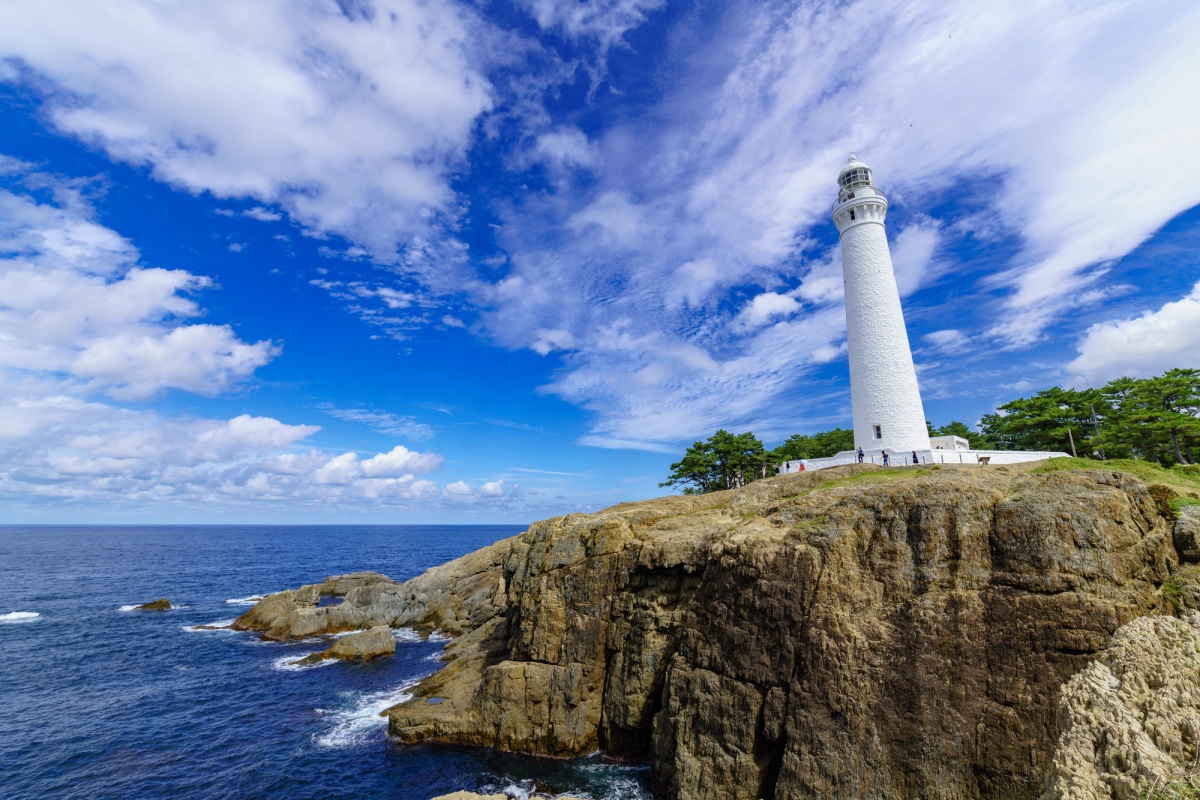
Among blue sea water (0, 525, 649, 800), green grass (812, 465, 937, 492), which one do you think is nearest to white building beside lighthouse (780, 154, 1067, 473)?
green grass (812, 465, 937, 492)

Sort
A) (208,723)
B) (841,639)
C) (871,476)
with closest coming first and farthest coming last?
(841,639), (871,476), (208,723)

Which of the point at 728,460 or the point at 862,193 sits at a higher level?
the point at 862,193

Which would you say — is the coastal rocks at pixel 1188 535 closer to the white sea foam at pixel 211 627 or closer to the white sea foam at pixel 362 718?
the white sea foam at pixel 362 718

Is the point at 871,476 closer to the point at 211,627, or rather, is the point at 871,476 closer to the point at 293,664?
the point at 293,664

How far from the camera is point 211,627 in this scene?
49.4m

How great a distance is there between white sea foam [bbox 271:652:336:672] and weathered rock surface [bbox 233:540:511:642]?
6624 mm

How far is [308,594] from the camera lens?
5541 centimetres

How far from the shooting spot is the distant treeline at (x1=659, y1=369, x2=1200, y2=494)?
39.3m

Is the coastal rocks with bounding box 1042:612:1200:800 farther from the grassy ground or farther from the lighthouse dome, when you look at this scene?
the lighthouse dome

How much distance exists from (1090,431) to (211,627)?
82.8 metres

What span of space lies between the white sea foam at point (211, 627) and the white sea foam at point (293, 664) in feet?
44.3

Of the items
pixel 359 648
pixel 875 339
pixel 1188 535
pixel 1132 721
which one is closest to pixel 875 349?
pixel 875 339

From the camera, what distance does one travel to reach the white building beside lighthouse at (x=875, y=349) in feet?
117

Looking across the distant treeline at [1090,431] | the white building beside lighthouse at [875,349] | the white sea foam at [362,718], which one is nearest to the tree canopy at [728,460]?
the distant treeline at [1090,431]
